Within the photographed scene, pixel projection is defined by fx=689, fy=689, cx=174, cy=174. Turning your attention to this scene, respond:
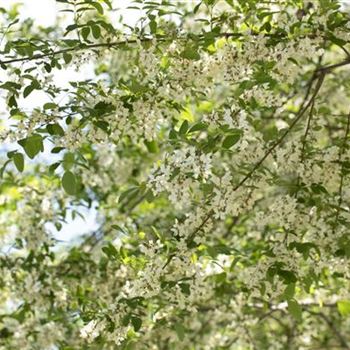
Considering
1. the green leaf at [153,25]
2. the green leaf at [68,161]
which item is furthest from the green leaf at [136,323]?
the green leaf at [153,25]

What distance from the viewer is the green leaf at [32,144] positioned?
9.58ft

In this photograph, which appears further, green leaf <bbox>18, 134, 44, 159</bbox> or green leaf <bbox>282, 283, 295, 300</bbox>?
green leaf <bbox>282, 283, 295, 300</bbox>

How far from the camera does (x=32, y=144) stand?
2.92 meters

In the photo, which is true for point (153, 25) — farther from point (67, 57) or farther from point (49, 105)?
point (49, 105)

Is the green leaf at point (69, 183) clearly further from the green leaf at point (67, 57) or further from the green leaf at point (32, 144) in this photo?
the green leaf at point (67, 57)

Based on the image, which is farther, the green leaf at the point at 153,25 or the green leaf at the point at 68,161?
the green leaf at the point at 153,25

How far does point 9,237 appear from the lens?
597 centimetres

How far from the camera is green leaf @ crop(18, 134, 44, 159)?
115 inches

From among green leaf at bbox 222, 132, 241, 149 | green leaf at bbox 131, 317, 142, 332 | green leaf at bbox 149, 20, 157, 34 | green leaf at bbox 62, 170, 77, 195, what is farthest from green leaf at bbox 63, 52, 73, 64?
green leaf at bbox 131, 317, 142, 332

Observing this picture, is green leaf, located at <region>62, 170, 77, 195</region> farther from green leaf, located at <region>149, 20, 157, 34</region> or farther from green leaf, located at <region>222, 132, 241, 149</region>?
green leaf, located at <region>149, 20, 157, 34</region>

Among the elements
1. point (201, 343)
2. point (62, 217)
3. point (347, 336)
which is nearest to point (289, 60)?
point (62, 217)

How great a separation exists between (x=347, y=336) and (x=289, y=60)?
5.28 meters

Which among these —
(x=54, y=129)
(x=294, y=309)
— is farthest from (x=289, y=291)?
(x=54, y=129)

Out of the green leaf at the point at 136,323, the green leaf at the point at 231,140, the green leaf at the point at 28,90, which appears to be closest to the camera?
the green leaf at the point at 231,140
